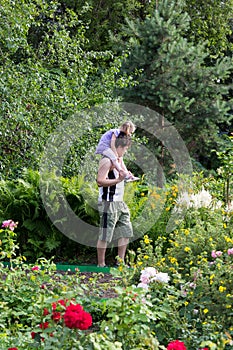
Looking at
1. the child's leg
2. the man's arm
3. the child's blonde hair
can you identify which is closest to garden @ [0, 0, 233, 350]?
the man's arm

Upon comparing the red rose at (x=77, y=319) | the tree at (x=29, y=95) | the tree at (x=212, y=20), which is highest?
the tree at (x=212, y=20)

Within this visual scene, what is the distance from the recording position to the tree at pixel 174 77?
13.2m

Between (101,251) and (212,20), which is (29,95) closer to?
(101,251)

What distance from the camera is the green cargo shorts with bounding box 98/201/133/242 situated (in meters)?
6.84

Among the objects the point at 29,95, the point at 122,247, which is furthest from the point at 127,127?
the point at 29,95

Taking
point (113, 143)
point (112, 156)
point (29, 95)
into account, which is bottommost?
point (112, 156)

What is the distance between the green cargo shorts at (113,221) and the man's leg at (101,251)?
48mm

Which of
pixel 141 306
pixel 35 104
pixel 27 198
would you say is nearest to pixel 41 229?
pixel 27 198

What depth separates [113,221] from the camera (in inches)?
271

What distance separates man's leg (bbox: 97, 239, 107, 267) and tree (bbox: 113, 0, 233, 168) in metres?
6.64

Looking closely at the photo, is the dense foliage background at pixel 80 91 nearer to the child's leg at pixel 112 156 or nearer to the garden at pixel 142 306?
the child's leg at pixel 112 156

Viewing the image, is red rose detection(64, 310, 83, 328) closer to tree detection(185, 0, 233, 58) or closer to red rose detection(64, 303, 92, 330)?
red rose detection(64, 303, 92, 330)

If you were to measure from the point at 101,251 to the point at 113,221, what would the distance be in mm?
363

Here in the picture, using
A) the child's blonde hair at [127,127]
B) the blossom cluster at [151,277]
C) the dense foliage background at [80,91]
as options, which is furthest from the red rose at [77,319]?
the dense foliage background at [80,91]
